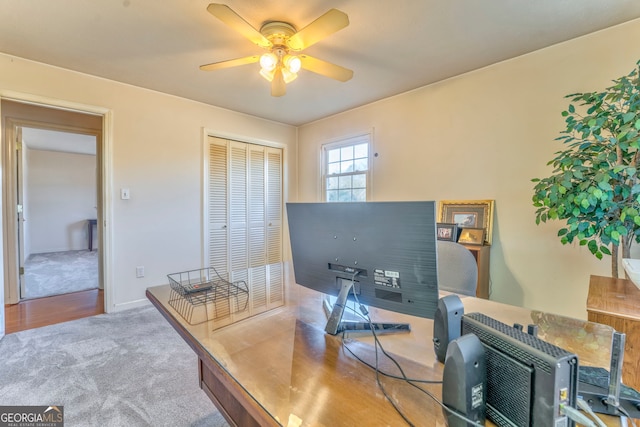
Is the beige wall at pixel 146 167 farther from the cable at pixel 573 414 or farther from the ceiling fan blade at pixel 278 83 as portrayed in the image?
the cable at pixel 573 414

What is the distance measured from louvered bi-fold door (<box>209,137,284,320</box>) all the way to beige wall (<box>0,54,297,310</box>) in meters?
0.22

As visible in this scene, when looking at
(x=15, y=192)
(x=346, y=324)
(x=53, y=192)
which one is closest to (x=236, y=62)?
(x=346, y=324)

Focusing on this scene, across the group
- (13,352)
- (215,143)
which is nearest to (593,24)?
(215,143)

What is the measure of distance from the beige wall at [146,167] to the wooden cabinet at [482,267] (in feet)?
10.2

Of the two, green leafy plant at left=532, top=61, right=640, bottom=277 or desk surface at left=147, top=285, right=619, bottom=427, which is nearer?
desk surface at left=147, top=285, right=619, bottom=427

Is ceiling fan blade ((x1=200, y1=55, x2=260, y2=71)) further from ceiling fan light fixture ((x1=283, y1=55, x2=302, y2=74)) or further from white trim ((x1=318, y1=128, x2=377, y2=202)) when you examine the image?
white trim ((x1=318, y1=128, x2=377, y2=202))

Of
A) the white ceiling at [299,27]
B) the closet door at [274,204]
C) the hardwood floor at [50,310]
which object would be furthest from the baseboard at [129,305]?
the white ceiling at [299,27]

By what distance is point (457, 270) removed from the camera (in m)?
1.92

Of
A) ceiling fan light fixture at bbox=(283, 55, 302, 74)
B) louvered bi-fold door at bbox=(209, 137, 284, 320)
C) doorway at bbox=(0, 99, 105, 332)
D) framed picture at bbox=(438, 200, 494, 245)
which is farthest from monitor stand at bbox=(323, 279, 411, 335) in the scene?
doorway at bbox=(0, 99, 105, 332)

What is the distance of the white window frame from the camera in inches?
146

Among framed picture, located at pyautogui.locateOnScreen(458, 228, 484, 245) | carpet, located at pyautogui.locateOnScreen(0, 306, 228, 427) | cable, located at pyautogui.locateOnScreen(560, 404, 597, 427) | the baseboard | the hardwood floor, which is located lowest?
carpet, located at pyautogui.locateOnScreen(0, 306, 228, 427)

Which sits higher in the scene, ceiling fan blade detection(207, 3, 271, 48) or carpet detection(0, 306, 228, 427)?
ceiling fan blade detection(207, 3, 271, 48)

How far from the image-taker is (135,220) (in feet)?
10.6

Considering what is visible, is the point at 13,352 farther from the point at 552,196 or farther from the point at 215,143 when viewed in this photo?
the point at 552,196
